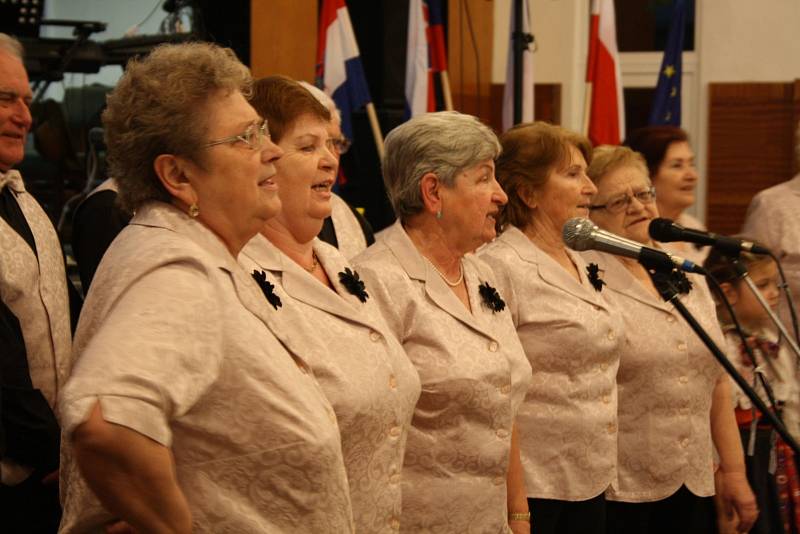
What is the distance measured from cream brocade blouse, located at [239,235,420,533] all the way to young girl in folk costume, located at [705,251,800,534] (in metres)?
1.70

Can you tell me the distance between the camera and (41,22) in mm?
5418

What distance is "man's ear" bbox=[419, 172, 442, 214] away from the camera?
2.71m

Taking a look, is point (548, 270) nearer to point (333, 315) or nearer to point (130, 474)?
point (333, 315)

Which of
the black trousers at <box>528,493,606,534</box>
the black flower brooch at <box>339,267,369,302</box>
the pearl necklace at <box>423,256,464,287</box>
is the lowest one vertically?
the black trousers at <box>528,493,606,534</box>

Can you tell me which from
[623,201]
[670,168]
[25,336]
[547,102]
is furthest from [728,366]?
[547,102]

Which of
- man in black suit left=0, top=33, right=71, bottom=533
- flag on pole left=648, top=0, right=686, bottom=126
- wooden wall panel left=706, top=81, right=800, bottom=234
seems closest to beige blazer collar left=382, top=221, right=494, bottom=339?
man in black suit left=0, top=33, right=71, bottom=533

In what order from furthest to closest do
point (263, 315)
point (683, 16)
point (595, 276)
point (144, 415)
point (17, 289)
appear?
point (683, 16) → point (595, 276) → point (17, 289) → point (263, 315) → point (144, 415)

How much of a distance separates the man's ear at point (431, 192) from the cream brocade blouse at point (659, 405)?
80 cm

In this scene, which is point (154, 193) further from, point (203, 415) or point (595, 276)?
point (595, 276)


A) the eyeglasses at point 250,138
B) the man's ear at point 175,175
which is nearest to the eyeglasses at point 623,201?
the eyeglasses at point 250,138

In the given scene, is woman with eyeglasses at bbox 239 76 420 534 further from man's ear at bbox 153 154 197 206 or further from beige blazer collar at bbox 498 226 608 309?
beige blazer collar at bbox 498 226 608 309

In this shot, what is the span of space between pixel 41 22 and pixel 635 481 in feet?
12.2

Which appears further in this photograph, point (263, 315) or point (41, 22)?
point (41, 22)

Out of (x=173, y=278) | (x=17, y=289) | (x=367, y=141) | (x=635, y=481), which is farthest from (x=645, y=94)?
(x=173, y=278)
